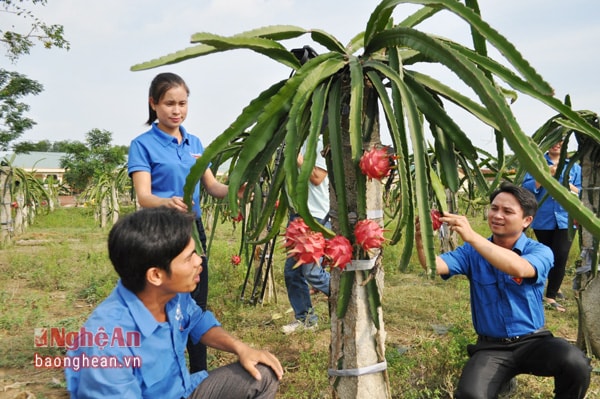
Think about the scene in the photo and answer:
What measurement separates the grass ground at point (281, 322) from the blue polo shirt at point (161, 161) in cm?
114

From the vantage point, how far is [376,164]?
1249mm

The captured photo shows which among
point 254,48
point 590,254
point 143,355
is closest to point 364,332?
point 143,355

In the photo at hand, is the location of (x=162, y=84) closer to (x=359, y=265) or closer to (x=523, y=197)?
(x=359, y=265)

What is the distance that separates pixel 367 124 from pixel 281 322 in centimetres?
236

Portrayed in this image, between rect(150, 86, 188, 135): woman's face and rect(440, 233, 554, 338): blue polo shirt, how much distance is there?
1437 mm

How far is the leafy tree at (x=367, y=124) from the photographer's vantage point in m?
1.18

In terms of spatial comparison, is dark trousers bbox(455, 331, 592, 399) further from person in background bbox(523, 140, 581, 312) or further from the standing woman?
person in background bbox(523, 140, 581, 312)

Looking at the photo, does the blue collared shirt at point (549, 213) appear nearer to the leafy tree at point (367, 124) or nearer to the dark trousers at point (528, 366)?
the dark trousers at point (528, 366)

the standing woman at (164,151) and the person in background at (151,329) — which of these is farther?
the standing woman at (164,151)

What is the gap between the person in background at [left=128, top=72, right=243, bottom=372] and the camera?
6.44ft

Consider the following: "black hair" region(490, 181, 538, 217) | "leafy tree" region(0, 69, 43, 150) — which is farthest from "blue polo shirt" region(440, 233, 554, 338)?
"leafy tree" region(0, 69, 43, 150)

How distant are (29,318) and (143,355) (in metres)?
2.93

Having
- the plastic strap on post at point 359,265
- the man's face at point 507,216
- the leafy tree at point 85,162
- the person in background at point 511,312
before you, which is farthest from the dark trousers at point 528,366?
the leafy tree at point 85,162
